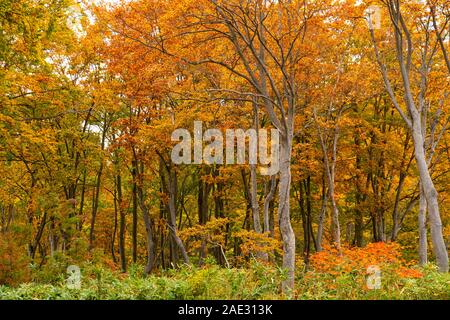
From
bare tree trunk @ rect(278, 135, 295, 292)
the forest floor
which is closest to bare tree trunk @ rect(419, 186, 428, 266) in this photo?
bare tree trunk @ rect(278, 135, 295, 292)

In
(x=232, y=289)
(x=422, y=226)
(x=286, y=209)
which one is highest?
(x=286, y=209)

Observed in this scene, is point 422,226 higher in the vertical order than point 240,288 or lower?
higher

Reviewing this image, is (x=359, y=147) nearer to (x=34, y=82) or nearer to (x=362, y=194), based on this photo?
(x=362, y=194)

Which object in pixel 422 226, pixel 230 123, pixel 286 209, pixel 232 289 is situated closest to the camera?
pixel 232 289

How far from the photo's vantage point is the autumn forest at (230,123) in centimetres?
812

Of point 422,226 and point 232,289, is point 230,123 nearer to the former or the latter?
point 422,226

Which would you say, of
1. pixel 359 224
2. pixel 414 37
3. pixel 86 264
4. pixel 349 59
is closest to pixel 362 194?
pixel 359 224

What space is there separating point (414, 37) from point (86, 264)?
14.0m

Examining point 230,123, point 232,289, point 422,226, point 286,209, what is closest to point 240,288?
point 232,289

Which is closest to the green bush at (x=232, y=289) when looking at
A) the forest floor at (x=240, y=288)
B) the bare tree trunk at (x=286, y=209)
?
the forest floor at (x=240, y=288)

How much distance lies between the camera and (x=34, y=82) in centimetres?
1337

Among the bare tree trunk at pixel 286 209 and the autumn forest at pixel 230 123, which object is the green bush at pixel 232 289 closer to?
the autumn forest at pixel 230 123

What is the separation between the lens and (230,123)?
1578 cm
